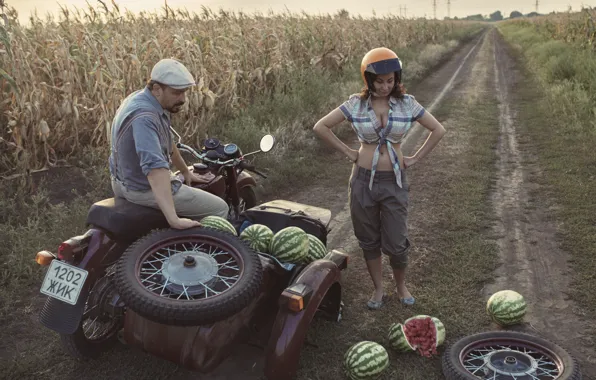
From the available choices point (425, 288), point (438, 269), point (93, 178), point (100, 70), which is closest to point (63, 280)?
point (425, 288)

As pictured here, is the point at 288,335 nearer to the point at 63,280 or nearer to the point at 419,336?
the point at 419,336

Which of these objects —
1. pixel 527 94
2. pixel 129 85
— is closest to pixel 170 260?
pixel 129 85

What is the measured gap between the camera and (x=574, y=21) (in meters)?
27.2

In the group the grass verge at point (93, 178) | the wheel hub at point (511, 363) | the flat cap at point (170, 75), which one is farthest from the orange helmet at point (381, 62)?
the grass verge at point (93, 178)

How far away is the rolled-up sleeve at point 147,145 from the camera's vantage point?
387 centimetres

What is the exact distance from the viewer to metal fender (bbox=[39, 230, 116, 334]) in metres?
3.91

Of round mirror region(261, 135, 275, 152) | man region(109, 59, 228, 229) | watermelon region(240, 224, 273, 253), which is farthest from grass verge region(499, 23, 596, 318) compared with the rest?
man region(109, 59, 228, 229)

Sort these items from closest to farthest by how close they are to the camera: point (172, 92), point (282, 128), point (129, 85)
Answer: point (172, 92)
point (129, 85)
point (282, 128)

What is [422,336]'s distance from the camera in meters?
4.47

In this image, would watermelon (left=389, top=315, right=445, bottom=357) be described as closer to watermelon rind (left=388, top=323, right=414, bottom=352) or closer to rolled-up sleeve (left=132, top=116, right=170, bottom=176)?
watermelon rind (left=388, top=323, right=414, bottom=352)

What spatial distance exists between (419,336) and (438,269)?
1.71 metres

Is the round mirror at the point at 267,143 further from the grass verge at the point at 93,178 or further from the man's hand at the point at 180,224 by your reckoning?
the grass verge at the point at 93,178

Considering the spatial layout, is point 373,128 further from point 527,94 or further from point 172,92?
point 527,94

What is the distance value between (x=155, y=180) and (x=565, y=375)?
3.19 meters
